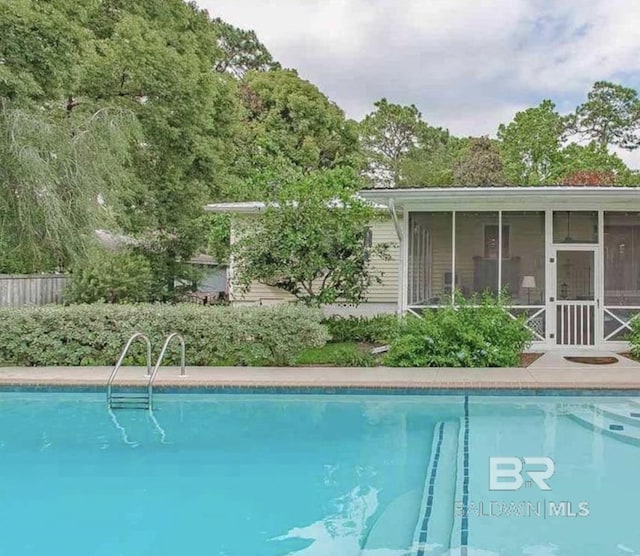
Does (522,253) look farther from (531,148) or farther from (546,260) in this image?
(531,148)

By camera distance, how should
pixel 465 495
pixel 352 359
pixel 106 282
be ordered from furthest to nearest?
pixel 106 282
pixel 352 359
pixel 465 495

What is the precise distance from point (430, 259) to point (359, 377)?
141 inches

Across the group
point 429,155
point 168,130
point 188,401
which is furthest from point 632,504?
point 429,155

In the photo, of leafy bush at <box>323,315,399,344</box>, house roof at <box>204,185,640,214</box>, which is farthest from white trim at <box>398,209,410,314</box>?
leafy bush at <box>323,315,399,344</box>

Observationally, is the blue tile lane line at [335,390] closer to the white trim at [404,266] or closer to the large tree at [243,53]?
the white trim at [404,266]

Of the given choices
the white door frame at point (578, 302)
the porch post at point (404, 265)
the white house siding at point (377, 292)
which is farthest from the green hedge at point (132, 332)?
the white door frame at point (578, 302)

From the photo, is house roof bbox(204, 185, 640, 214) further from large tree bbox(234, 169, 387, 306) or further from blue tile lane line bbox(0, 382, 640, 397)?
blue tile lane line bbox(0, 382, 640, 397)

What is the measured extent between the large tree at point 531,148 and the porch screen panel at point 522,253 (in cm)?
1862

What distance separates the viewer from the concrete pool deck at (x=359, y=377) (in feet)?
26.0

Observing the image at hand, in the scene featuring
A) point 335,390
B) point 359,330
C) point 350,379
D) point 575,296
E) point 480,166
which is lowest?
point 335,390

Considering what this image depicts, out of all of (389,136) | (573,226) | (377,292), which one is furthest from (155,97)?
(389,136)

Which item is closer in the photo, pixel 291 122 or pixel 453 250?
pixel 453 250

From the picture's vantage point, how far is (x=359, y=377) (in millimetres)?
8461

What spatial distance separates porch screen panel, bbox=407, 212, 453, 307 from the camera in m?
11.1
